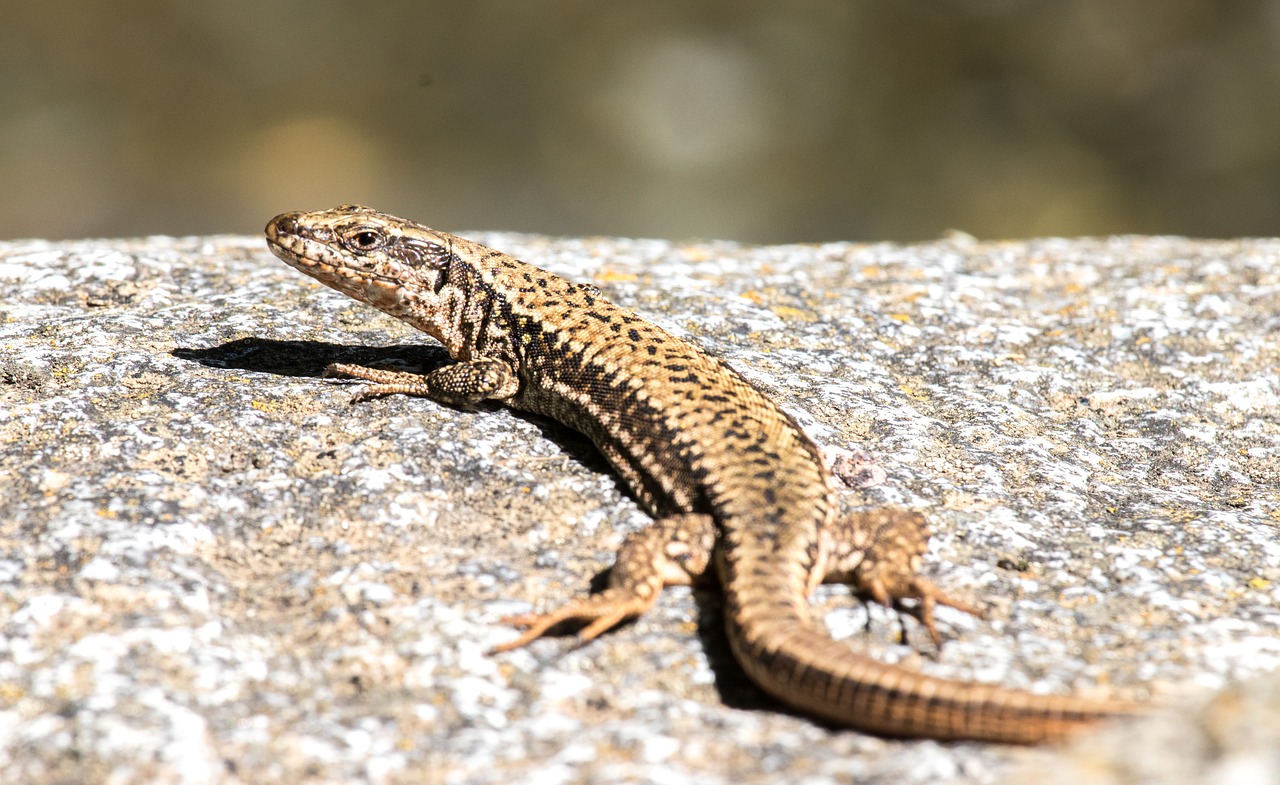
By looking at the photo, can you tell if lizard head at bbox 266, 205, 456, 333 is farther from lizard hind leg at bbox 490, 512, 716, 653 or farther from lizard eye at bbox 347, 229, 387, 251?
lizard hind leg at bbox 490, 512, 716, 653

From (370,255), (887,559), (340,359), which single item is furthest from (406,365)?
(887,559)

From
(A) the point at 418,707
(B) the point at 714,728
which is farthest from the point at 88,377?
(B) the point at 714,728

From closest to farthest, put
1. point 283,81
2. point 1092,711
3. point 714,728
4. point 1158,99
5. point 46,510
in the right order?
point 1092,711, point 714,728, point 46,510, point 1158,99, point 283,81

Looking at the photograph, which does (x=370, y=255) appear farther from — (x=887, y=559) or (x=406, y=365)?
(x=887, y=559)

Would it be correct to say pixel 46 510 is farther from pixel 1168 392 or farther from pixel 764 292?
pixel 1168 392

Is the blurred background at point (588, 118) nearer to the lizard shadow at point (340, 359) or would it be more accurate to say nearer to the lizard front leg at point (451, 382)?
the lizard shadow at point (340, 359)

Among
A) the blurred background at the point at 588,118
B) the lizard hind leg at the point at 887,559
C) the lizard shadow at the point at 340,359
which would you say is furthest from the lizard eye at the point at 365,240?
the blurred background at the point at 588,118

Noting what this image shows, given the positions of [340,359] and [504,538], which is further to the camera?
[340,359]
